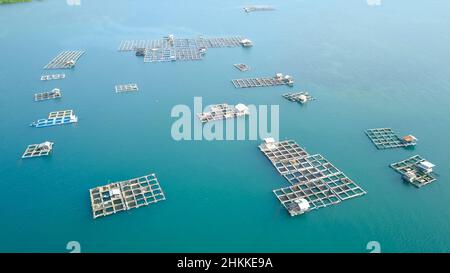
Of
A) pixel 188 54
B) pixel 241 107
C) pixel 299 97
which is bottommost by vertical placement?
pixel 299 97

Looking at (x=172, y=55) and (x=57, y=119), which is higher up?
(x=172, y=55)

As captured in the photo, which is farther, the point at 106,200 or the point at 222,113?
the point at 222,113

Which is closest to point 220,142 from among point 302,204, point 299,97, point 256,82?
point 302,204

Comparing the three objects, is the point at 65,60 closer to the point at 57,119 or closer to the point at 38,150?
the point at 57,119

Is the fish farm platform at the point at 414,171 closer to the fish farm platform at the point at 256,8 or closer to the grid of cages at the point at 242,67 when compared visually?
the grid of cages at the point at 242,67

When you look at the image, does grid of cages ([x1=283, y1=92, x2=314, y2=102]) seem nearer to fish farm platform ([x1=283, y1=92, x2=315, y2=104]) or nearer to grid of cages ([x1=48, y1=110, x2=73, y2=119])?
fish farm platform ([x1=283, y1=92, x2=315, y2=104])

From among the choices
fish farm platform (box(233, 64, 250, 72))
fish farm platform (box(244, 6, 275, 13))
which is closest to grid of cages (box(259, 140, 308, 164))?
fish farm platform (box(233, 64, 250, 72))

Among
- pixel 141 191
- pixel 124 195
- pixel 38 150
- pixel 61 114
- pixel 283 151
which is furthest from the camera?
pixel 61 114
